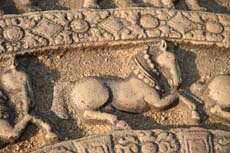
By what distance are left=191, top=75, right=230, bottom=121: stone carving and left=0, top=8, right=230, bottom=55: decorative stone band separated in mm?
226

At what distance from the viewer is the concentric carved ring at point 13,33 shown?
260 centimetres

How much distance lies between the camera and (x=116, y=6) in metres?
2.92

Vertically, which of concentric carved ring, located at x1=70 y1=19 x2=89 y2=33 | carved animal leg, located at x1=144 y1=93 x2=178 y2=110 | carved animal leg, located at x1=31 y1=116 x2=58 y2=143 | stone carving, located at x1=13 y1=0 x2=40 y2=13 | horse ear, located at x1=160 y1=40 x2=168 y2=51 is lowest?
carved animal leg, located at x1=31 y1=116 x2=58 y2=143

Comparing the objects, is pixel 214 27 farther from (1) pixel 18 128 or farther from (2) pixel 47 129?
(1) pixel 18 128

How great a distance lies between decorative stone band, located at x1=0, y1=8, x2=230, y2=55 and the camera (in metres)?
2.61

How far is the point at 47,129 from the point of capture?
2.40m

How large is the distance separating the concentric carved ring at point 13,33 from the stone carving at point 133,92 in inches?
13.0

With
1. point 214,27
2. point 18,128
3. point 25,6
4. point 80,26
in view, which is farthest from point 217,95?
point 25,6

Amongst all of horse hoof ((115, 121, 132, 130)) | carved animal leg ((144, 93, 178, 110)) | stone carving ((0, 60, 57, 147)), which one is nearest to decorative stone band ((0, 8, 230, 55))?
stone carving ((0, 60, 57, 147))

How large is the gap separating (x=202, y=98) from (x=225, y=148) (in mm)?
301

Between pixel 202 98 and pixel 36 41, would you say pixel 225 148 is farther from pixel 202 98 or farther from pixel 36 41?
pixel 36 41

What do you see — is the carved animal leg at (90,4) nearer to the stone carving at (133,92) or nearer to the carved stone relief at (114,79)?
the carved stone relief at (114,79)

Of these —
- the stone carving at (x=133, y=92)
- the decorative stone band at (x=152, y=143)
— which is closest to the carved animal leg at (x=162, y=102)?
the stone carving at (x=133, y=92)

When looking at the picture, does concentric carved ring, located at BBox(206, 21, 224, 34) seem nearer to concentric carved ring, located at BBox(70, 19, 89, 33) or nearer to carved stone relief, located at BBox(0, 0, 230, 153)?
carved stone relief, located at BBox(0, 0, 230, 153)
